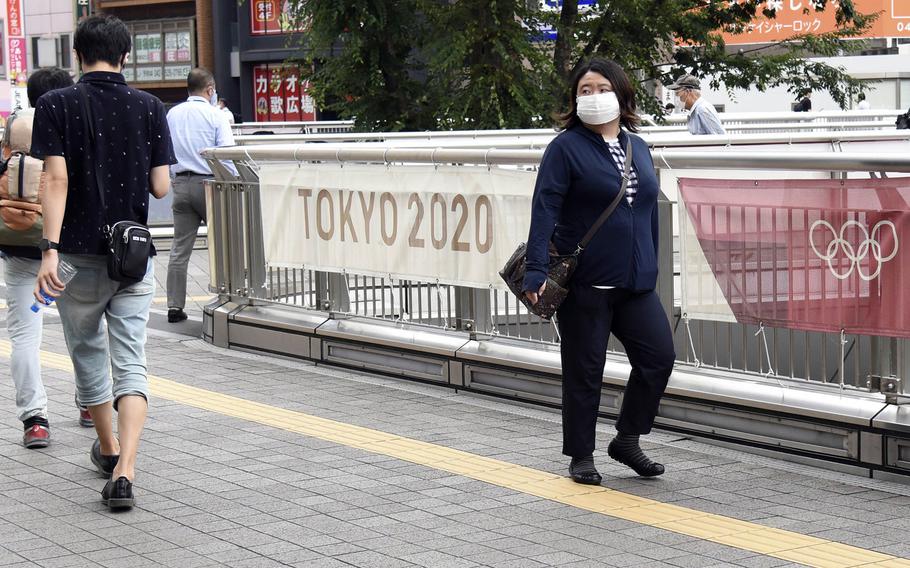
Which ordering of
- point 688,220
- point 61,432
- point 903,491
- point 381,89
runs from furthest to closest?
point 381,89 < point 61,432 < point 688,220 < point 903,491

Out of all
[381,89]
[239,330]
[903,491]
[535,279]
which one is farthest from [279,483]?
[381,89]

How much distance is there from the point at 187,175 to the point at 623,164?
241 inches

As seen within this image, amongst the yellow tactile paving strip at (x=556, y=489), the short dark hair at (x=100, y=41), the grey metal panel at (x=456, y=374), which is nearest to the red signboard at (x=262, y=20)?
the grey metal panel at (x=456, y=374)

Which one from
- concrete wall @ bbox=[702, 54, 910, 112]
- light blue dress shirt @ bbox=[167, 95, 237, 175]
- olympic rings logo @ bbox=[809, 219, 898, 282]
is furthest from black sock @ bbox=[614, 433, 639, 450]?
concrete wall @ bbox=[702, 54, 910, 112]

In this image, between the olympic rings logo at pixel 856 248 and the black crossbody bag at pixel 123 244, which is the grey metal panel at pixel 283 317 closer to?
the black crossbody bag at pixel 123 244

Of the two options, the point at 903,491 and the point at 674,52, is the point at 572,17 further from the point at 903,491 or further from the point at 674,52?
the point at 903,491

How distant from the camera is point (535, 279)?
598 centimetres

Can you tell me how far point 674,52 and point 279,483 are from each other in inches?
468

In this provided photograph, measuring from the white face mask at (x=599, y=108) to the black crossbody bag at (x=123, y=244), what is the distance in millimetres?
1833

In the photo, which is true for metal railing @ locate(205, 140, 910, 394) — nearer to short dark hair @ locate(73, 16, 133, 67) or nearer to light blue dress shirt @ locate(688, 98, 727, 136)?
short dark hair @ locate(73, 16, 133, 67)

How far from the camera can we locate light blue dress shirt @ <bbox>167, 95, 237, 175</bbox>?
11.5m

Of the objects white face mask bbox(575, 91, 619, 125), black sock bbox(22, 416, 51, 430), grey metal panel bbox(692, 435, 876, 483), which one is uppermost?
white face mask bbox(575, 91, 619, 125)

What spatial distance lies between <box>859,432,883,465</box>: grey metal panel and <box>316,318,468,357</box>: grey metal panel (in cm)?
279

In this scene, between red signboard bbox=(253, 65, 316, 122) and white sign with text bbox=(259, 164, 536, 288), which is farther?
red signboard bbox=(253, 65, 316, 122)
